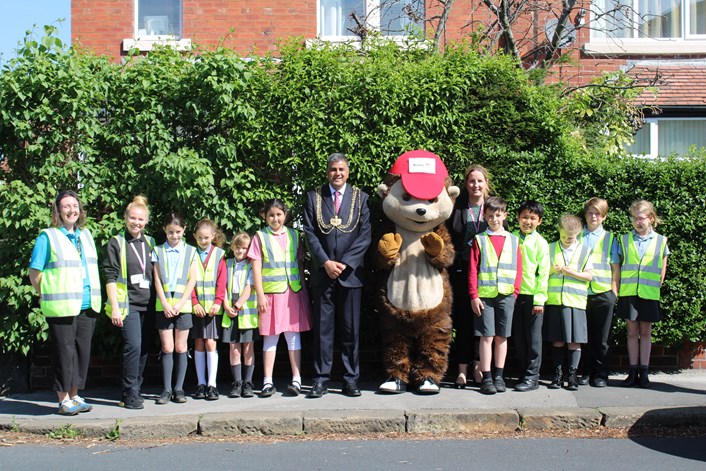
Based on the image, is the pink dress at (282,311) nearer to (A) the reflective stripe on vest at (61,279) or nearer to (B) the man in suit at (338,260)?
(B) the man in suit at (338,260)

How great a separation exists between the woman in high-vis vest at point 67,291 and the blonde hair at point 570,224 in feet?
14.4

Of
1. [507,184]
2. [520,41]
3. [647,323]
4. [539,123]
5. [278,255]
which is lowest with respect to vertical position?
[647,323]

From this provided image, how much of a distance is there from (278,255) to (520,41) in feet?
19.2

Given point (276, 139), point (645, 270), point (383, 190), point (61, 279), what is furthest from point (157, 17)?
point (645, 270)

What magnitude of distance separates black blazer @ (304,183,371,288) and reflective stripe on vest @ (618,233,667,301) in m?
2.52

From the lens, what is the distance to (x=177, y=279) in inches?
294

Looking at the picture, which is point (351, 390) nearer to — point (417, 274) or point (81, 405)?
point (417, 274)

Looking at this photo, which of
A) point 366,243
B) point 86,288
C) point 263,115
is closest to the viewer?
point 86,288

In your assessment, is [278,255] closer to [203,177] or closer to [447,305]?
[203,177]

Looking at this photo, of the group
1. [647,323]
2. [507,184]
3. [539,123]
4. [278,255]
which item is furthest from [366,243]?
[647,323]

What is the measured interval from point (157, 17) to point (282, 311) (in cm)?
718

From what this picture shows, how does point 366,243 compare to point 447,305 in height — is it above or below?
above

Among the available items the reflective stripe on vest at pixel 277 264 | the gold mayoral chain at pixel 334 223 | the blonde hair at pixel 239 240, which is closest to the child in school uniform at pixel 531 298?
the gold mayoral chain at pixel 334 223

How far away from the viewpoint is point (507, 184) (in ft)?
26.8
